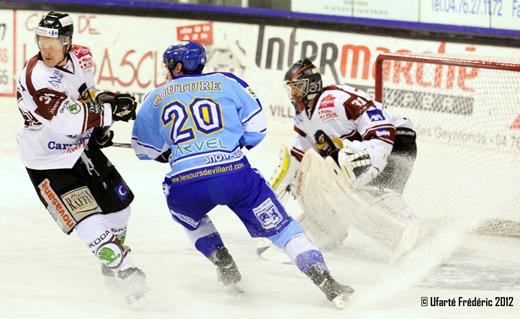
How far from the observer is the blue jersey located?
411cm

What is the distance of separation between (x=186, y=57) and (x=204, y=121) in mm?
302

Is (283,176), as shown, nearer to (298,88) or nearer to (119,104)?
(298,88)

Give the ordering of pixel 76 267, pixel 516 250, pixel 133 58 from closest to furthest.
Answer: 1. pixel 76 267
2. pixel 516 250
3. pixel 133 58

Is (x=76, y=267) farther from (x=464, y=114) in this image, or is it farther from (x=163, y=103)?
(x=464, y=114)

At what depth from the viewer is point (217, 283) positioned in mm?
4652

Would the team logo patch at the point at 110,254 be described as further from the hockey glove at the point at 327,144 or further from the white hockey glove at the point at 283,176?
the hockey glove at the point at 327,144

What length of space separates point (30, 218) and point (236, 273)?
181 cm

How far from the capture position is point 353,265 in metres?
5.02

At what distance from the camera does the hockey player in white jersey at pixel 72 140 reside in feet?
13.8

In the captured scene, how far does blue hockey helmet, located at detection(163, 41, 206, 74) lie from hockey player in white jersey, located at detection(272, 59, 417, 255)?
0.87 meters

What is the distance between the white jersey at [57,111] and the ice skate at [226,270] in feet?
2.32

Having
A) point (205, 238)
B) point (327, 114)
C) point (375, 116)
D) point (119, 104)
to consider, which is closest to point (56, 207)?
point (119, 104)

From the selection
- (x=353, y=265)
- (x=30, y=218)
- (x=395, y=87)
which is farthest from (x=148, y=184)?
(x=353, y=265)

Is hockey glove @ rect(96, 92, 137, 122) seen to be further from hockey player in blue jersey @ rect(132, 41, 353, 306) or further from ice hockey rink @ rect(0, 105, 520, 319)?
ice hockey rink @ rect(0, 105, 520, 319)
